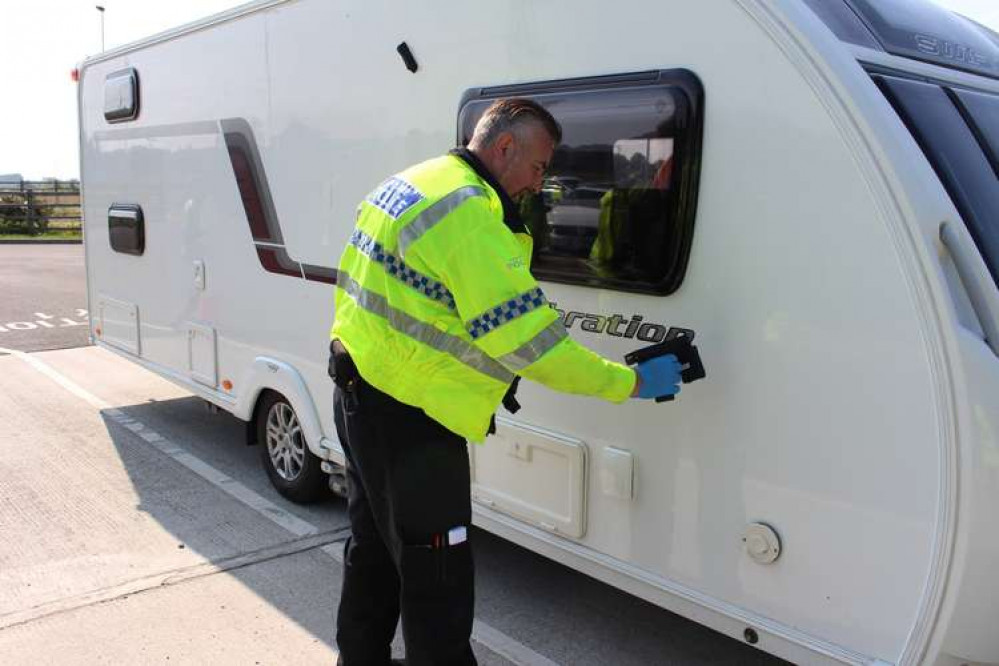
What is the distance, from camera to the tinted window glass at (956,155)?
2225mm

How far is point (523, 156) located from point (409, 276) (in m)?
0.47

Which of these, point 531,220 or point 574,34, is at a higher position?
point 574,34

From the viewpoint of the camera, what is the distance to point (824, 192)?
2.31m

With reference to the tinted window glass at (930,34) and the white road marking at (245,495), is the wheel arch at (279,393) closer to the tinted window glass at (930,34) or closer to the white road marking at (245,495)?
the white road marking at (245,495)

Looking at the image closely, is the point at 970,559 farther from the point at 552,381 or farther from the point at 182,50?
the point at 182,50

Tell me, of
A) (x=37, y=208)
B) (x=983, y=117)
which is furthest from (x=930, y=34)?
(x=37, y=208)

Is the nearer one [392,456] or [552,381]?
[552,381]

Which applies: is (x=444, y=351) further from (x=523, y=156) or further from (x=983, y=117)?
(x=983, y=117)

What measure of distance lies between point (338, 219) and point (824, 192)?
2344 millimetres

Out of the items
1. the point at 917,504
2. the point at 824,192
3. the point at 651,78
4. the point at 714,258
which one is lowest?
the point at 917,504

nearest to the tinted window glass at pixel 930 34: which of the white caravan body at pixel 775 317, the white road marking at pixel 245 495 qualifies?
the white caravan body at pixel 775 317

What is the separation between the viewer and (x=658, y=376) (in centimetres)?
250

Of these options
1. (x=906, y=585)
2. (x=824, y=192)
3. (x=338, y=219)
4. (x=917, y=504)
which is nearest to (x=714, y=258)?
(x=824, y=192)

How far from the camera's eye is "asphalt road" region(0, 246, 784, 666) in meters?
3.41
